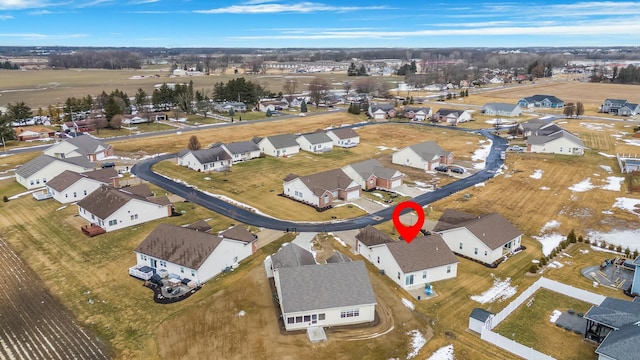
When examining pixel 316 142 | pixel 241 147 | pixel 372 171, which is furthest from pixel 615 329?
pixel 316 142

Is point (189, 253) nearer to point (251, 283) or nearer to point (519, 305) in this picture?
point (251, 283)

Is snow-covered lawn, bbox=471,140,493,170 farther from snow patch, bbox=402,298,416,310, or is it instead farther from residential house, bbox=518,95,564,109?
residential house, bbox=518,95,564,109

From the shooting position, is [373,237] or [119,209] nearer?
[373,237]

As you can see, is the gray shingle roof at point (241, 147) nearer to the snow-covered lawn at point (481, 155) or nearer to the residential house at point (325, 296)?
the snow-covered lawn at point (481, 155)

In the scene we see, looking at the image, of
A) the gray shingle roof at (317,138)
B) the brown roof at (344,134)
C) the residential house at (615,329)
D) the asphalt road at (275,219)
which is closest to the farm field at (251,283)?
the asphalt road at (275,219)

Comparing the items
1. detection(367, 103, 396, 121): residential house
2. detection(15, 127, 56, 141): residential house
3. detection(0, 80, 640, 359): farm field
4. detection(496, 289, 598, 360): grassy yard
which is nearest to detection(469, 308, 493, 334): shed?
detection(0, 80, 640, 359): farm field

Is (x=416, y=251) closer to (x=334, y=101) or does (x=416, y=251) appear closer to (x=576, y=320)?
(x=576, y=320)

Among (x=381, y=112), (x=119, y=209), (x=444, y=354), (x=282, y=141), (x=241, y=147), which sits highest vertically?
(x=381, y=112)

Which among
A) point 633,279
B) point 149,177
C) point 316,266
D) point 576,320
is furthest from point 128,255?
point 633,279
